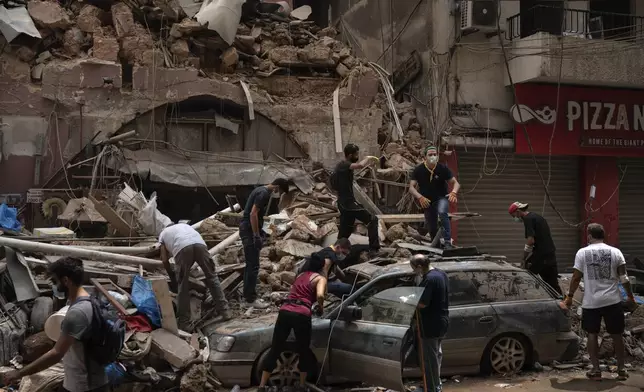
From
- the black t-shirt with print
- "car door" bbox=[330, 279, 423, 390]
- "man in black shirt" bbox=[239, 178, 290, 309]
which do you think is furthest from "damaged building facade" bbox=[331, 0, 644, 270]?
"car door" bbox=[330, 279, 423, 390]

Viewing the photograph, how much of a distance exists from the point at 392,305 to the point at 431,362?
0.69 metres

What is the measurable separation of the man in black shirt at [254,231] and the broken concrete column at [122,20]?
584 cm

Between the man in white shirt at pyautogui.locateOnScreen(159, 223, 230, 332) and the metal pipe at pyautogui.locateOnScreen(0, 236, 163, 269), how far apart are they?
700mm

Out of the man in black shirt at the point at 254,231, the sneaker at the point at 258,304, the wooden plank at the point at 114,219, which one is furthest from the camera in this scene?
the wooden plank at the point at 114,219

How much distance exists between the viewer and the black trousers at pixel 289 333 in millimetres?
6637

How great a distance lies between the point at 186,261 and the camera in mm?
8148

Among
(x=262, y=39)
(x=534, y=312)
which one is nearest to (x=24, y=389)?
(x=534, y=312)

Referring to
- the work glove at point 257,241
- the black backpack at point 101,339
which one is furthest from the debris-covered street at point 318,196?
the work glove at point 257,241

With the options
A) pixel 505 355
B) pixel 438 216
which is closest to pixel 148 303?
pixel 505 355

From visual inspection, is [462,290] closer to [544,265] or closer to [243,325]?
[544,265]

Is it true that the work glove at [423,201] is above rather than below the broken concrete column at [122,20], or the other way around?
below

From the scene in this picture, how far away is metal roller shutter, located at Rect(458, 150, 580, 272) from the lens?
15492 mm

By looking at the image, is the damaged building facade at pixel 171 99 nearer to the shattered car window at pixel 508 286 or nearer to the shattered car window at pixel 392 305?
the shattered car window at pixel 508 286

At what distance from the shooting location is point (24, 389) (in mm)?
6387
